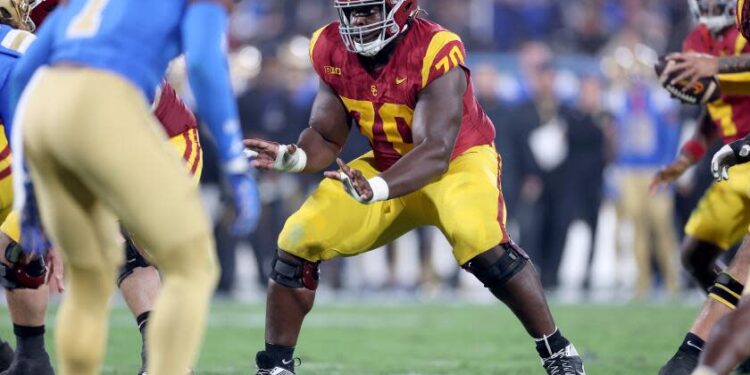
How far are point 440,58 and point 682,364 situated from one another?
155 centimetres

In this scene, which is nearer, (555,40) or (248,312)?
(248,312)

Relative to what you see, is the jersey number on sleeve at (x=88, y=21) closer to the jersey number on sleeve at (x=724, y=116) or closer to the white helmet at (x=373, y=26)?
the white helmet at (x=373, y=26)

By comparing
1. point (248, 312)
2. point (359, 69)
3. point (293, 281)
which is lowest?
point (248, 312)

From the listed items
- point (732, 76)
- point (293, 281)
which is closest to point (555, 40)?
point (732, 76)

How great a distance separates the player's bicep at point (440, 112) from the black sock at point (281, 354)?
999 mm

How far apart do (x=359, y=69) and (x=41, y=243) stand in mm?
1597

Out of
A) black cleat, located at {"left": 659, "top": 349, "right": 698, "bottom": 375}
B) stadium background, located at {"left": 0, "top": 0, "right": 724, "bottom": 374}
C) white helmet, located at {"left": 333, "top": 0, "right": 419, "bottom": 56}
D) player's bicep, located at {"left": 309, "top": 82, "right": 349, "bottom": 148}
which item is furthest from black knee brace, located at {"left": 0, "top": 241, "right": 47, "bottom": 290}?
stadium background, located at {"left": 0, "top": 0, "right": 724, "bottom": 374}

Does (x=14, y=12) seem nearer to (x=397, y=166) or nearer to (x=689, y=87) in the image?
(x=397, y=166)

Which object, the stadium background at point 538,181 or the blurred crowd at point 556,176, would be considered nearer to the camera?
the stadium background at point 538,181

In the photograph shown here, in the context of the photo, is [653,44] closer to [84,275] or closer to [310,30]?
[310,30]

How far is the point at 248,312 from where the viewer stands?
10.1 m

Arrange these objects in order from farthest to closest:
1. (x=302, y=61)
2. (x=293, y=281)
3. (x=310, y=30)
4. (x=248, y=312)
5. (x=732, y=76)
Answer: (x=310, y=30), (x=302, y=61), (x=248, y=312), (x=732, y=76), (x=293, y=281)

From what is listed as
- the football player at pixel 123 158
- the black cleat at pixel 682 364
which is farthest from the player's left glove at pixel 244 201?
the black cleat at pixel 682 364

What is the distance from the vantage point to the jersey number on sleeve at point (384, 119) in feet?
16.3
